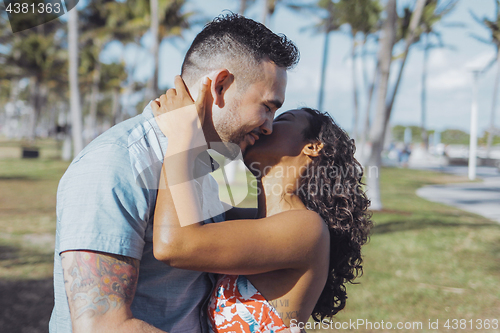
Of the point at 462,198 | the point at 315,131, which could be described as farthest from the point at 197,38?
the point at 462,198

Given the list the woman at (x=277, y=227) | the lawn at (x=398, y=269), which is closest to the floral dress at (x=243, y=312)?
the woman at (x=277, y=227)

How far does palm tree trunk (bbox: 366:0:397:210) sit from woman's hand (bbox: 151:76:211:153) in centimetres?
913

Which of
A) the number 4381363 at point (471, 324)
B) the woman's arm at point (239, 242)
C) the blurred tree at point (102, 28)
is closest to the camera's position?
the woman's arm at point (239, 242)

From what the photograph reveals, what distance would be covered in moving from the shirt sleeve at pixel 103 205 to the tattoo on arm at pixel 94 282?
0.04 metres

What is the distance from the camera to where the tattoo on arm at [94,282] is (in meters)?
1.30

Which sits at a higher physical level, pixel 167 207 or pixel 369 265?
pixel 167 207

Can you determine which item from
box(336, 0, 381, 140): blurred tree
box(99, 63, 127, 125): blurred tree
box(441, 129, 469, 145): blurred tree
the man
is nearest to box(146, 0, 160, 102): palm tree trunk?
box(336, 0, 381, 140): blurred tree

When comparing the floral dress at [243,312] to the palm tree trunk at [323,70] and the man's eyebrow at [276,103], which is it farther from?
the palm tree trunk at [323,70]

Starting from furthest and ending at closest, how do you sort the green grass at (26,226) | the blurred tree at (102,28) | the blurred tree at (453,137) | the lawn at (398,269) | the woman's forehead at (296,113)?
the blurred tree at (453,137) → the blurred tree at (102,28) → the green grass at (26,226) → the lawn at (398,269) → the woman's forehead at (296,113)

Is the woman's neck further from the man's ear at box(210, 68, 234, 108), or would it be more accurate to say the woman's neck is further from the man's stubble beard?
the man's ear at box(210, 68, 234, 108)

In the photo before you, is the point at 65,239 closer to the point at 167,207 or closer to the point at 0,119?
the point at 167,207

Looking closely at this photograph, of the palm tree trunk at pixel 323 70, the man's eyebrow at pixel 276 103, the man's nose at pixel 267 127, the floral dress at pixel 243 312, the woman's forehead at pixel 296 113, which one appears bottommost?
the floral dress at pixel 243 312

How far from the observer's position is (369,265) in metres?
6.67

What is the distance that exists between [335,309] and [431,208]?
10.9 metres
